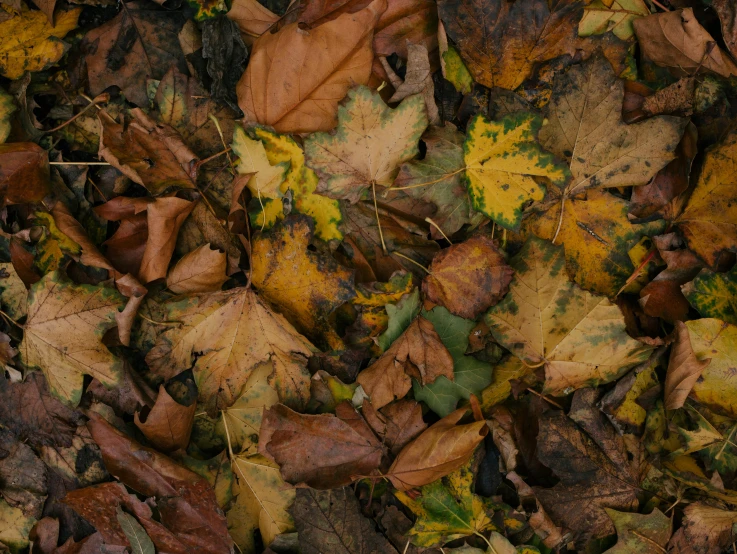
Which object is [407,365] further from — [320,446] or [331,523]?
[331,523]

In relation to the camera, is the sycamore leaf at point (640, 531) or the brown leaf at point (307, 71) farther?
the sycamore leaf at point (640, 531)

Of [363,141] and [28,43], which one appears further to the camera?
[28,43]

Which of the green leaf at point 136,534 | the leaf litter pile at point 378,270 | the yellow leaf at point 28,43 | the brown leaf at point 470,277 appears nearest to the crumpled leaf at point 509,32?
the leaf litter pile at point 378,270

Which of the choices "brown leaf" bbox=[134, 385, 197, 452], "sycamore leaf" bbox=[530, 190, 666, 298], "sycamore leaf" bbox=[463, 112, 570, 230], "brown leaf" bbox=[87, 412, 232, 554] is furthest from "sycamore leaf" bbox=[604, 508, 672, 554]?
"brown leaf" bbox=[134, 385, 197, 452]

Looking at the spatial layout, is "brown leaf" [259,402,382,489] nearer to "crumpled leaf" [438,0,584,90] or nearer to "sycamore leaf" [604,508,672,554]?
"sycamore leaf" [604,508,672,554]

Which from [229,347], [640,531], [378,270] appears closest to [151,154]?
[229,347]

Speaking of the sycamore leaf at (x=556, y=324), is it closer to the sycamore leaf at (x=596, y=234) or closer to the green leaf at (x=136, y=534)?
the sycamore leaf at (x=596, y=234)
